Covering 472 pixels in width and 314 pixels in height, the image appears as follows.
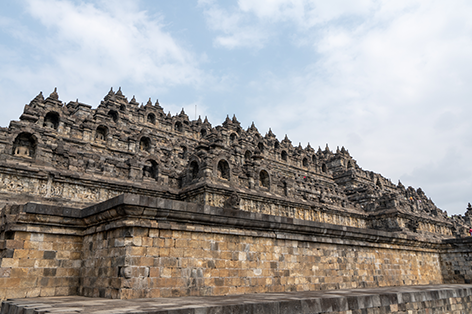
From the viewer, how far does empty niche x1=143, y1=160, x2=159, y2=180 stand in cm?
2098

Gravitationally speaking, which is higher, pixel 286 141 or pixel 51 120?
pixel 286 141

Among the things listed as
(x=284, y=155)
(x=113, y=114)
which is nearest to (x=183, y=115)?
(x=113, y=114)

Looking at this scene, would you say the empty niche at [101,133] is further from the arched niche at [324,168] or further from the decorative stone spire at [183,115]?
the arched niche at [324,168]

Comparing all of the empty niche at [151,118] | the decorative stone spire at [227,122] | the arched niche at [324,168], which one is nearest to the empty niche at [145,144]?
the empty niche at [151,118]

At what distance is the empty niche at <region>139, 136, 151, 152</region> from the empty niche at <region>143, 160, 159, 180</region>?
921 cm

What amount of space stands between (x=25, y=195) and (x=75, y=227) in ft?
27.6

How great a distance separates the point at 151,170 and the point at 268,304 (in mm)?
16775

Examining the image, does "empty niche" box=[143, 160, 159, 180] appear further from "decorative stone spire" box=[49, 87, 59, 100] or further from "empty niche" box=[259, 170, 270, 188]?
"decorative stone spire" box=[49, 87, 59, 100]

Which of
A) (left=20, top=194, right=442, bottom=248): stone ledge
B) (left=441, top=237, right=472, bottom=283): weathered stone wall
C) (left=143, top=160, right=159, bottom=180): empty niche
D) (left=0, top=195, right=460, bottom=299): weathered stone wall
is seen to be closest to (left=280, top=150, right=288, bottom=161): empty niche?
(left=143, top=160, right=159, bottom=180): empty niche

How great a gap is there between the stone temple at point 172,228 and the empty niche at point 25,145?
0.23 ft

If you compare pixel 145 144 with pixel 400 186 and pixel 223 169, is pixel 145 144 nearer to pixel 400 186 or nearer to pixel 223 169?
pixel 223 169

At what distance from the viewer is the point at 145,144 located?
31375 mm

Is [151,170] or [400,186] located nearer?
[151,170]

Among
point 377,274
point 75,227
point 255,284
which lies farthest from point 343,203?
point 75,227
